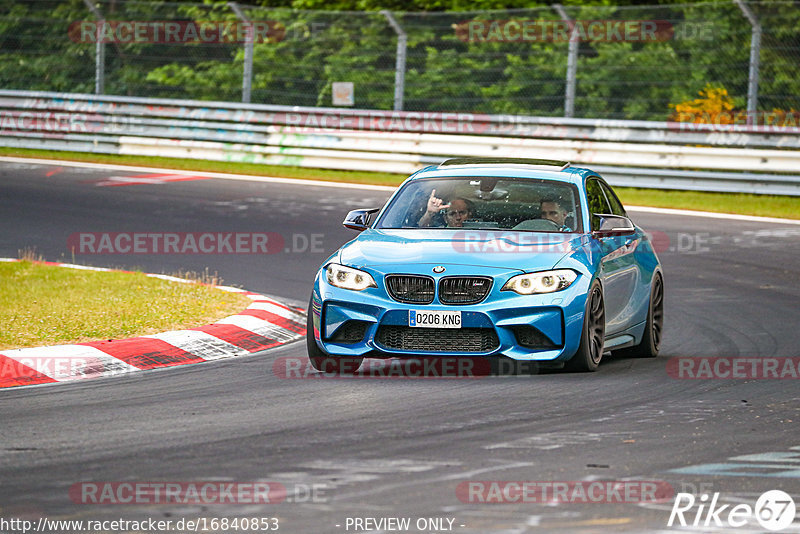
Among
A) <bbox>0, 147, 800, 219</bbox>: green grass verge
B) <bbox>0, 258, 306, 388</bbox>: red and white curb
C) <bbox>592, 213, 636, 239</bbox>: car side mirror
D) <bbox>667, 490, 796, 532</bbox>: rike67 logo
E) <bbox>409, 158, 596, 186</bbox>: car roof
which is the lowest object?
<bbox>0, 258, 306, 388</bbox>: red and white curb

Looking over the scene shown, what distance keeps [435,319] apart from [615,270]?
1640 mm

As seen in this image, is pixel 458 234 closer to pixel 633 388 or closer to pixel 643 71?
pixel 633 388

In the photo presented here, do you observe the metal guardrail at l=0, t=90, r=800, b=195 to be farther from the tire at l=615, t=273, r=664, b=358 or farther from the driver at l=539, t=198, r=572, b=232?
the driver at l=539, t=198, r=572, b=232

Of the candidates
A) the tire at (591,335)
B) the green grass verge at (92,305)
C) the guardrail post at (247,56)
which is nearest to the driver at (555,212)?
the tire at (591,335)

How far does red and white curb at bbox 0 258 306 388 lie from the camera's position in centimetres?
905

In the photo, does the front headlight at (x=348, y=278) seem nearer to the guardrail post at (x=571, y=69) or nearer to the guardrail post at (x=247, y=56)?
the guardrail post at (x=571, y=69)

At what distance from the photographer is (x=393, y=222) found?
10242 millimetres

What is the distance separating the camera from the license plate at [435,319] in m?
8.92

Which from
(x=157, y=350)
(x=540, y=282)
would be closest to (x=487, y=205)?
(x=540, y=282)

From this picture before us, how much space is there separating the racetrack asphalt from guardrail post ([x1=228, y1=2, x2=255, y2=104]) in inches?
576

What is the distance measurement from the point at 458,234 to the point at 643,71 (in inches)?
565

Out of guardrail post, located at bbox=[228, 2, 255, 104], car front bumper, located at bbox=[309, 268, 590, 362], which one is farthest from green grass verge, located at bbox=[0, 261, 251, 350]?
guardrail post, located at bbox=[228, 2, 255, 104]

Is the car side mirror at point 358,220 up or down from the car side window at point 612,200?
down

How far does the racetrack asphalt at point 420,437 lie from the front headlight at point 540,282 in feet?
1.88
